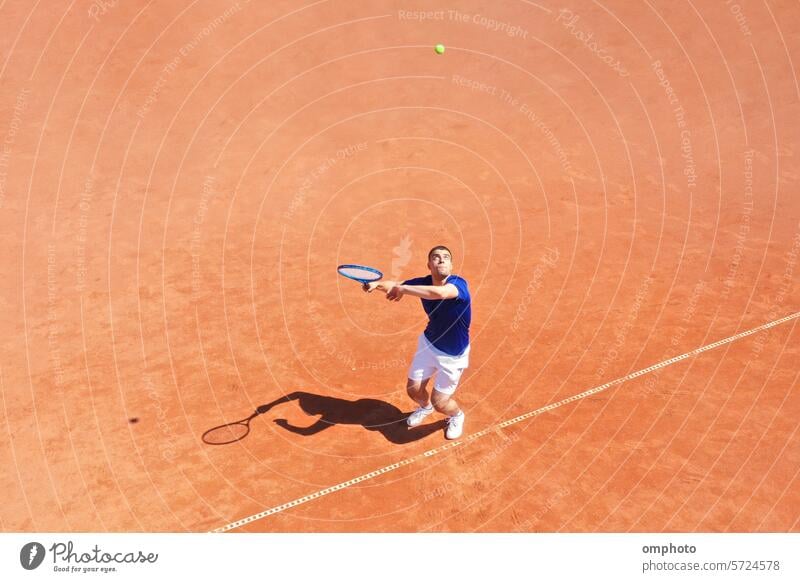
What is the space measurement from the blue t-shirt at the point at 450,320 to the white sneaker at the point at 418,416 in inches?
61.8

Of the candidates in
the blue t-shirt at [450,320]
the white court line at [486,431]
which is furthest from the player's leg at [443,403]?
the blue t-shirt at [450,320]

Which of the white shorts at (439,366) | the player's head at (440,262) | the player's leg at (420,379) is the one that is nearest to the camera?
the player's head at (440,262)

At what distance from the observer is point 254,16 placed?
2228 centimetres

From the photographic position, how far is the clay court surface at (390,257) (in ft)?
33.6

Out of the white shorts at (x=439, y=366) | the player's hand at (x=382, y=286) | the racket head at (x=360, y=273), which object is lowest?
the white shorts at (x=439, y=366)

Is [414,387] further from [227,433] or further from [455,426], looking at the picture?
→ [227,433]

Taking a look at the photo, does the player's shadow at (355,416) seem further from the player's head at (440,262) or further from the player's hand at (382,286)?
the player's hand at (382,286)

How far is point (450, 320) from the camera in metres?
9.93

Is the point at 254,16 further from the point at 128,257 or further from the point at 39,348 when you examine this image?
the point at 39,348

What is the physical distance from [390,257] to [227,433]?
18.9ft

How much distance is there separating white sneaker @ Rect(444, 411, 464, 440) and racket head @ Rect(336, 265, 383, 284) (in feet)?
Answer: 8.04

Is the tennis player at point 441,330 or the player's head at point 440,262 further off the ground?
the player's head at point 440,262

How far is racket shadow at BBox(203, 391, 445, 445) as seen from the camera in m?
11.1

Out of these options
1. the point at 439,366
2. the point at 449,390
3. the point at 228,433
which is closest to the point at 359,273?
the point at 439,366
